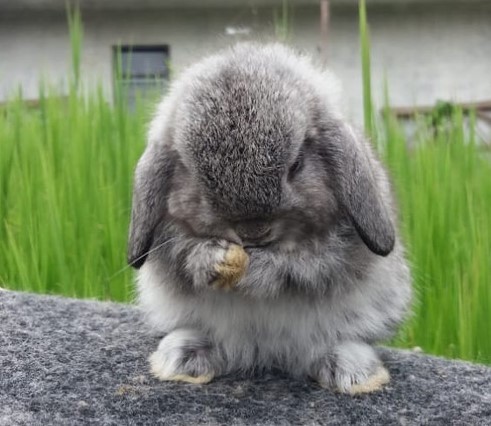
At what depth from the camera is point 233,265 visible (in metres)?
1.09

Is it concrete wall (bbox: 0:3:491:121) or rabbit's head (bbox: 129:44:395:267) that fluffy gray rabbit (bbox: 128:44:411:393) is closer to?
rabbit's head (bbox: 129:44:395:267)

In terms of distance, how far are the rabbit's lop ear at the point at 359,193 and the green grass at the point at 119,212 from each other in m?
0.46

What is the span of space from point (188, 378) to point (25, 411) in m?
0.27

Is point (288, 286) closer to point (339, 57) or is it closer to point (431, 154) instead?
point (431, 154)

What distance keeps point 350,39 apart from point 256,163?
190 inches

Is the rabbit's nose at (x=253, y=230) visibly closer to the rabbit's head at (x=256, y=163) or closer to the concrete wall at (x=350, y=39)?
the rabbit's head at (x=256, y=163)

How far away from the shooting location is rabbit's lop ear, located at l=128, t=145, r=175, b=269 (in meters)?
1.23

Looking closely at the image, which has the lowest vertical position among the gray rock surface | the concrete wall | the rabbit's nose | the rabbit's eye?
the gray rock surface

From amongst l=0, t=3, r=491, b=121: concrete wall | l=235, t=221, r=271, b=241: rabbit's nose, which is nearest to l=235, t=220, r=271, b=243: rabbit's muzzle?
l=235, t=221, r=271, b=241: rabbit's nose

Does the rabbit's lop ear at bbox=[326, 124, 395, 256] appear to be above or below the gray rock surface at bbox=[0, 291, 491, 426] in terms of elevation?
above

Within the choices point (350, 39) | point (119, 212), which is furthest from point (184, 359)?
point (350, 39)

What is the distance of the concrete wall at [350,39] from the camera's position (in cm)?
562

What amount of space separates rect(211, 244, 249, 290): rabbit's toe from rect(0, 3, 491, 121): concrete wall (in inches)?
180

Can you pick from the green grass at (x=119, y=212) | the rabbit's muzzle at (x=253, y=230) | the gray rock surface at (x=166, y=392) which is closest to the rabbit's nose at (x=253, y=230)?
the rabbit's muzzle at (x=253, y=230)
